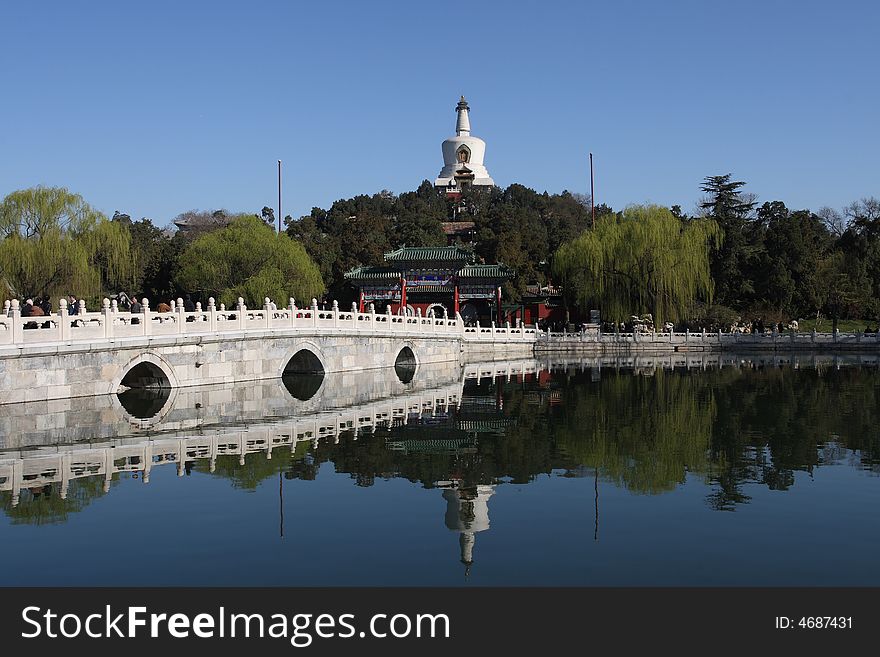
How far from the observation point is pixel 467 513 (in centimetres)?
1095

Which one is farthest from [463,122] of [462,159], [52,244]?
[52,244]

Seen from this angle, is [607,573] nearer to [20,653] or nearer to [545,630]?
[545,630]

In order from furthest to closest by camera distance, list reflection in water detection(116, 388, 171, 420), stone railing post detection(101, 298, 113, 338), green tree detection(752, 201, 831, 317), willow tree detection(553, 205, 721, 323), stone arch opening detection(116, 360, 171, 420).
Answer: green tree detection(752, 201, 831, 317)
willow tree detection(553, 205, 721, 323)
stone railing post detection(101, 298, 113, 338)
stone arch opening detection(116, 360, 171, 420)
reflection in water detection(116, 388, 171, 420)

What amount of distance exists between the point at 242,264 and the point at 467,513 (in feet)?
103

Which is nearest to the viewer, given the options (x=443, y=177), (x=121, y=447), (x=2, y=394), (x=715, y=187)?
(x=121, y=447)

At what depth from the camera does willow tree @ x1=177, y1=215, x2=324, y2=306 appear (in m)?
40.2

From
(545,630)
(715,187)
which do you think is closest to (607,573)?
(545,630)

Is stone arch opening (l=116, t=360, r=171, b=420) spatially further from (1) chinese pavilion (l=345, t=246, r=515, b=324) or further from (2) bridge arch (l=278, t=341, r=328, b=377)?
(1) chinese pavilion (l=345, t=246, r=515, b=324)

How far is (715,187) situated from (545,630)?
4863 cm

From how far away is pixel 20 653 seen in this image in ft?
22.0

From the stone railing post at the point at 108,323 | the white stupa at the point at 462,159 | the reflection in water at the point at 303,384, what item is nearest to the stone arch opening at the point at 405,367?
the reflection in water at the point at 303,384

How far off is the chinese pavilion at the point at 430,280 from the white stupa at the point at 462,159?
38.1 metres

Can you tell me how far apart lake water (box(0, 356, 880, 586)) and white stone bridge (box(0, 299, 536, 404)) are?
2.48 ft

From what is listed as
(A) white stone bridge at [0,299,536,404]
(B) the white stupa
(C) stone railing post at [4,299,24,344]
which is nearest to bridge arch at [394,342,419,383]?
(A) white stone bridge at [0,299,536,404]
